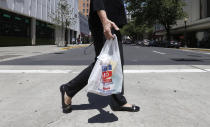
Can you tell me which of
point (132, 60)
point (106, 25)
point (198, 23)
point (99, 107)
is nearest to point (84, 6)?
point (198, 23)

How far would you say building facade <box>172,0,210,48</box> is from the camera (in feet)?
102

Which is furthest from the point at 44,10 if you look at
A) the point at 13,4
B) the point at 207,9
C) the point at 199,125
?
the point at 199,125

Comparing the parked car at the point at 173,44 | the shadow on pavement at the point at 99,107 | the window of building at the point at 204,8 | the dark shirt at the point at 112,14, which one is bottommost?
the shadow on pavement at the point at 99,107

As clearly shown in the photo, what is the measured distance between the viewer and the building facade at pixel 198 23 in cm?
3108

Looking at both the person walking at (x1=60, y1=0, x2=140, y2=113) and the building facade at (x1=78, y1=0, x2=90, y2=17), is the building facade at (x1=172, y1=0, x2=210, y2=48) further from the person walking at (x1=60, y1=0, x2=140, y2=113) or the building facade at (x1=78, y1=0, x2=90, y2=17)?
the building facade at (x1=78, y1=0, x2=90, y2=17)

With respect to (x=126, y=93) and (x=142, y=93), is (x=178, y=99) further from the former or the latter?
(x=126, y=93)

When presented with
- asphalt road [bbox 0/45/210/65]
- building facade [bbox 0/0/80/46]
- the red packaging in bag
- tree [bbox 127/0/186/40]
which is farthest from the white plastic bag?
tree [bbox 127/0/186/40]

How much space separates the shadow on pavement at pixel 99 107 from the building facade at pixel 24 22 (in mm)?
22555

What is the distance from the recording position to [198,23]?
3148 centimetres

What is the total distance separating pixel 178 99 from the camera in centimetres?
310

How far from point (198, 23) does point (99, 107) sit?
32285mm

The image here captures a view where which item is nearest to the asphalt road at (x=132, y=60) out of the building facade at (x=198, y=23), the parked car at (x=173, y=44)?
the parked car at (x=173, y=44)

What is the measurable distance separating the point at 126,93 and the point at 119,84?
1.17 m

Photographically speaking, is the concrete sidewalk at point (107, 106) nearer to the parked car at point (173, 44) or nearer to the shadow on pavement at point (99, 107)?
the shadow on pavement at point (99, 107)
